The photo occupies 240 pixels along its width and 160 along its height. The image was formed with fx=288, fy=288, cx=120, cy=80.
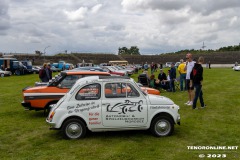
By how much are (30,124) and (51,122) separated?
2.36m

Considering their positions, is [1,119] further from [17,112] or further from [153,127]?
[153,127]

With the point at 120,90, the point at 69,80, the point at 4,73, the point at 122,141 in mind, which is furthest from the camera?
the point at 4,73

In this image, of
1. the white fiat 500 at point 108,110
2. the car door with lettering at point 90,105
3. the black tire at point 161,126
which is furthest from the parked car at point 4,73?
the black tire at point 161,126

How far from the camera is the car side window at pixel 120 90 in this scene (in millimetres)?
7480

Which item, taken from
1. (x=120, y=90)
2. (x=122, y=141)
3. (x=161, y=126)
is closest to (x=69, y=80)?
(x=120, y=90)

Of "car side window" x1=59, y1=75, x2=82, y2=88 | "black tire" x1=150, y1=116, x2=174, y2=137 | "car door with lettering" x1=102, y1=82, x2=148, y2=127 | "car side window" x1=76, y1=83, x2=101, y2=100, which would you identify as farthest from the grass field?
"car side window" x1=59, y1=75, x2=82, y2=88

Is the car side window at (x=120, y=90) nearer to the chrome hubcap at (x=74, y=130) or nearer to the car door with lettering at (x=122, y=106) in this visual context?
the car door with lettering at (x=122, y=106)

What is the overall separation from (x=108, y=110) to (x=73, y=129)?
1.04 metres

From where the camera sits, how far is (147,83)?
1706 cm

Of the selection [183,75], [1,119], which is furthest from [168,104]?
[183,75]

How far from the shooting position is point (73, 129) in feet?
24.4

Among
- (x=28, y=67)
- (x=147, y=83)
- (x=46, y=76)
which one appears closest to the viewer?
(x=46, y=76)

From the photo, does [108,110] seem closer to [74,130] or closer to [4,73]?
[74,130]

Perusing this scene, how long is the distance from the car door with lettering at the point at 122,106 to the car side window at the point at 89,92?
0.18 m
